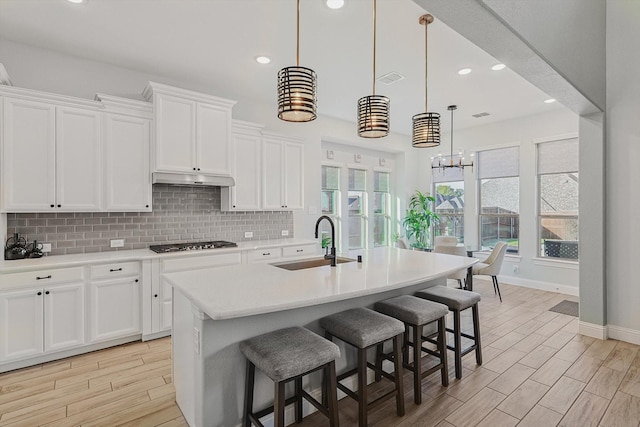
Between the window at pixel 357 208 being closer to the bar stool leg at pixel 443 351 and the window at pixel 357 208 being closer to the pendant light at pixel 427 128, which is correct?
the pendant light at pixel 427 128

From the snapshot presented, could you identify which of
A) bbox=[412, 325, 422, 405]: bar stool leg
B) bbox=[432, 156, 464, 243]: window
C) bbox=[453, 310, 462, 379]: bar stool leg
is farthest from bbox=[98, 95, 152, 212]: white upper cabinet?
bbox=[432, 156, 464, 243]: window

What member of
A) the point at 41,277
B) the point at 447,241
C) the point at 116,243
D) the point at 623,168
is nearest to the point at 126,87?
the point at 116,243

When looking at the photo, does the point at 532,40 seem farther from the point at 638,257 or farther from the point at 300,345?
the point at 638,257

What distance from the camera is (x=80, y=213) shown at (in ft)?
11.6

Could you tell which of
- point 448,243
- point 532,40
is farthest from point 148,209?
point 448,243

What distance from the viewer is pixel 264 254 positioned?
170 inches

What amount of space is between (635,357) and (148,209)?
5.18 m

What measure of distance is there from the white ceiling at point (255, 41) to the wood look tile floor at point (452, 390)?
306cm

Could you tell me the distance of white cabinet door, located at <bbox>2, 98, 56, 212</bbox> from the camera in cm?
295

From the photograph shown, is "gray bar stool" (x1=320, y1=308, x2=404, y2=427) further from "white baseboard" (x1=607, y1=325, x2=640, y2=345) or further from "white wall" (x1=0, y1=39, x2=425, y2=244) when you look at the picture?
"white wall" (x1=0, y1=39, x2=425, y2=244)

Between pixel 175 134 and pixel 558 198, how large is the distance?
20.1 feet

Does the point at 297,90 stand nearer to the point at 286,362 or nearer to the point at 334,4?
the point at 334,4

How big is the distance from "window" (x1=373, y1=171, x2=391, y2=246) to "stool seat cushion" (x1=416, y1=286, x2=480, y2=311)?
4.24 metres

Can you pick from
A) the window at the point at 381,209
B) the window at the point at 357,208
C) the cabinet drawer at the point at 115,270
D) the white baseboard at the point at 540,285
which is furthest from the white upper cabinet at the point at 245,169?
the white baseboard at the point at 540,285
